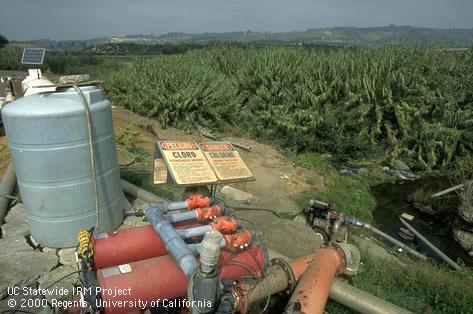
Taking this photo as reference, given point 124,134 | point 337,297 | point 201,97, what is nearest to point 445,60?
point 201,97

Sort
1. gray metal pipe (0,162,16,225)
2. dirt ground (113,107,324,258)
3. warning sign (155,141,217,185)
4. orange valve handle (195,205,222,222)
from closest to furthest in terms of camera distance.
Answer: orange valve handle (195,205,222,222)
warning sign (155,141,217,185)
gray metal pipe (0,162,16,225)
dirt ground (113,107,324,258)

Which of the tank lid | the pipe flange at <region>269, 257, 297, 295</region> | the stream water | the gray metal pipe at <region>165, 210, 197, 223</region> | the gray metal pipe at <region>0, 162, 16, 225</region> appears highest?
the tank lid

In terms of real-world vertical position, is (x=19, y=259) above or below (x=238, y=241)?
below

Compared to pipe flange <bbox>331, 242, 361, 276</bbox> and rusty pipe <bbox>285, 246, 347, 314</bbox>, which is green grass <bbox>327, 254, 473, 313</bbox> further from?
rusty pipe <bbox>285, 246, 347, 314</bbox>

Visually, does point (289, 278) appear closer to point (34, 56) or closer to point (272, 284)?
point (272, 284)

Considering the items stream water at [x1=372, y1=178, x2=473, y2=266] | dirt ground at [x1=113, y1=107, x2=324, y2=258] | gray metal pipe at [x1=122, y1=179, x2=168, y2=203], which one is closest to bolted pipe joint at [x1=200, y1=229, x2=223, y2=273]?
gray metal pipe at [x1=122, y1=179, x2=168, y2=203]

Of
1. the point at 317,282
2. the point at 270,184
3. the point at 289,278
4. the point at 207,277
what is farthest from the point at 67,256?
the point at 270,184

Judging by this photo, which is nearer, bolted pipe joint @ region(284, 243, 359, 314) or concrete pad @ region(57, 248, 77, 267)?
bolted pipe joint @ region(284, 243, 359, 314)

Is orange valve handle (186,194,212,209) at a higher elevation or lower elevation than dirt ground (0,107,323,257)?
higher
